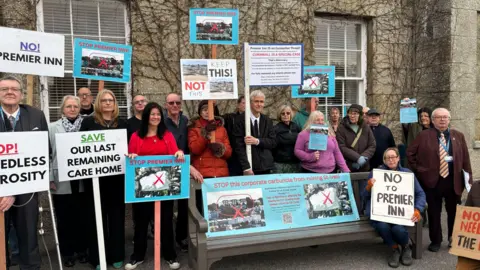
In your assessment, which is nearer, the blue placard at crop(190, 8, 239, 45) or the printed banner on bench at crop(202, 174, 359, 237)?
the printed banner on bench at crop(202, 174, 359, 237)

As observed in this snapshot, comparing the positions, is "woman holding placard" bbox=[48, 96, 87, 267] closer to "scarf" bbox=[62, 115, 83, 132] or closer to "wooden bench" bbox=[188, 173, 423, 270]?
"scarf" bbox=[62, 115, 83, 132]

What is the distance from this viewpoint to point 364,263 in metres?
4.11

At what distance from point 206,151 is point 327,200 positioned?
1.54m

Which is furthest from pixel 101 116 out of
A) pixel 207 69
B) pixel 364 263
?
pixel 364 263

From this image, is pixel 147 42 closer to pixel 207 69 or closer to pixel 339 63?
pixel 207 69

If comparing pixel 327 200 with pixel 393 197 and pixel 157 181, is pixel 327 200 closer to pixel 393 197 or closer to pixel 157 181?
pixel 393 197

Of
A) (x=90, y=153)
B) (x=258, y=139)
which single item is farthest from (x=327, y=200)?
(x=90, y=153)

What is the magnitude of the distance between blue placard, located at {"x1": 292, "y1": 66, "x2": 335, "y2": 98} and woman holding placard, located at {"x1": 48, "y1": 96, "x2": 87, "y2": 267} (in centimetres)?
278

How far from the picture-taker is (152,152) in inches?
147

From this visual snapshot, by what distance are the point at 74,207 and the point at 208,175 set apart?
4.97 ft

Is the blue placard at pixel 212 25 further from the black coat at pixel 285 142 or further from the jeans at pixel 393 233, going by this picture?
the jeans at pixel 393 233

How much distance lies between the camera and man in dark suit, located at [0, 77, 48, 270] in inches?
127

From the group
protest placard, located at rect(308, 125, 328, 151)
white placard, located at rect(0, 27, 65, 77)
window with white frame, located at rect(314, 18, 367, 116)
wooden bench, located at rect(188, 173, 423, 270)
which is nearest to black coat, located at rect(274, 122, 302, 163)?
protest placard, located at rect(308, 125, 328, 151)

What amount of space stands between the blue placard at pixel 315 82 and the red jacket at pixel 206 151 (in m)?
1.31
